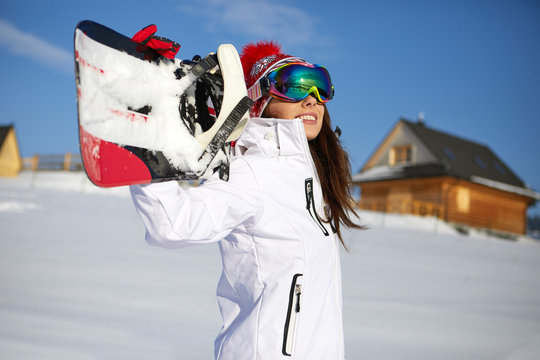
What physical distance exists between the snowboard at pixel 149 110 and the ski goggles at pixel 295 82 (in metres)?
0.54

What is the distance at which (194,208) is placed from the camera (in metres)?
1.15

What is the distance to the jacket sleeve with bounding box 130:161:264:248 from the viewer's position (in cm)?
108

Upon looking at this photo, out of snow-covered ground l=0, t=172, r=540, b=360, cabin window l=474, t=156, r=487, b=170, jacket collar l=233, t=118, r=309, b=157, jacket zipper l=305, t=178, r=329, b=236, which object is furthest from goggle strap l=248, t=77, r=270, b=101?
cabin window l=474, t=156, r=487, b=170

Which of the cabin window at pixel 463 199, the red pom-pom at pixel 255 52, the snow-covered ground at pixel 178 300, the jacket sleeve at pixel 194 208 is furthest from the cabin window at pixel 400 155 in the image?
the jacket sleeve at pixel 194 208

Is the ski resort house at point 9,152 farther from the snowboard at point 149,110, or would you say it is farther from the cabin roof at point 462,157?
the snowboard at point 149,110

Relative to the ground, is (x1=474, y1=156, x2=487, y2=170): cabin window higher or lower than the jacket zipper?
higher

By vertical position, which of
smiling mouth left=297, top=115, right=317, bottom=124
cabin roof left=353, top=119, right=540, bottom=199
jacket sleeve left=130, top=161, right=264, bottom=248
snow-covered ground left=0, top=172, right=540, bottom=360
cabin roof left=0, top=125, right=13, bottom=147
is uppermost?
cabin roof left=0, top=125, right=13, bottom=147

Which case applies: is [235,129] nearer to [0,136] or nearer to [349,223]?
[349,223]

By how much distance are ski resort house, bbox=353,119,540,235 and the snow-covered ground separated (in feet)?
43.1

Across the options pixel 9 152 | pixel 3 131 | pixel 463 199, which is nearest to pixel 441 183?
pixel 463 199

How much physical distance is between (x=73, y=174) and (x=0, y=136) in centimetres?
1414

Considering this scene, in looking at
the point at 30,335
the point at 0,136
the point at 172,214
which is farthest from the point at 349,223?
the point at 0,136

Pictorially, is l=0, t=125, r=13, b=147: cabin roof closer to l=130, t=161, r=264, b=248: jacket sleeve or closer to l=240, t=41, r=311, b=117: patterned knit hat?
l=240, t=41, r=311, b=117: patterned knit hat

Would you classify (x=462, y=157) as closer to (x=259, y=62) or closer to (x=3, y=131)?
(x=259, y=62)
